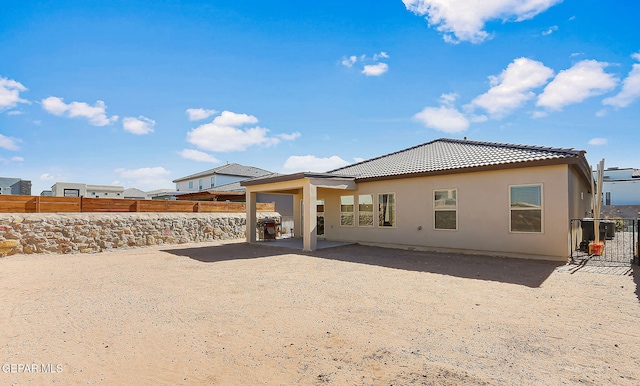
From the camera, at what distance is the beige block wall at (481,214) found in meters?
9.20

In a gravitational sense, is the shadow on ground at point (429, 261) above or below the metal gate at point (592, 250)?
below

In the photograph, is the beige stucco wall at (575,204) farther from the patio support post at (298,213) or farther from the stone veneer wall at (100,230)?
the stone veneer wall at (100,230)

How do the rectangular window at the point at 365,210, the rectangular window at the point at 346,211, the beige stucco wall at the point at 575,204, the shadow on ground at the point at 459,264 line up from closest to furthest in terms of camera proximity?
1. the shadow on ground at the point at 459,264
2. the beige stucco wall at the point at 575,204
3. the rectangular window at the point at 365,210
4. the rectangular window at the point at 346,211

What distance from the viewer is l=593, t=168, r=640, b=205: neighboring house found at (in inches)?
1299

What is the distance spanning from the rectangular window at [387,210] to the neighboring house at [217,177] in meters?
26.4

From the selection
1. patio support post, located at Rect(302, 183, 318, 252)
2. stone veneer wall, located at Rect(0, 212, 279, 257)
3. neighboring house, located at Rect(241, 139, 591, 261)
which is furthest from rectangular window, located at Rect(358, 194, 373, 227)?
stone veneer wall, located at Rect(0, 212, 279, 257)

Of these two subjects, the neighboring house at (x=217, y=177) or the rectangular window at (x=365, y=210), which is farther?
the neighboring house at (x=217, y=177)

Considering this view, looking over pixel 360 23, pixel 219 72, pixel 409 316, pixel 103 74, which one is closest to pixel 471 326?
pixel 409 316

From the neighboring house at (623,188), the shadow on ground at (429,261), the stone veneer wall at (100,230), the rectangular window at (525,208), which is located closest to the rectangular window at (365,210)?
the shadow on ground at (429,261)

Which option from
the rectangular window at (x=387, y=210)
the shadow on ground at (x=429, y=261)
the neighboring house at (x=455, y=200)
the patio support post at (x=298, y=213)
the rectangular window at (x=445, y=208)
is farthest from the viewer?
the patio support post at (x=298, y=213)

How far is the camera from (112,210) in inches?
593

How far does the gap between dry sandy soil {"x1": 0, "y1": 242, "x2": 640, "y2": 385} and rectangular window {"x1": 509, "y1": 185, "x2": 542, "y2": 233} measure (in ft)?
4.85

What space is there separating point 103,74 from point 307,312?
11.7 metres

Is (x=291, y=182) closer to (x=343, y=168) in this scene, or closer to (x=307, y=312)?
(x=343, y=168)
